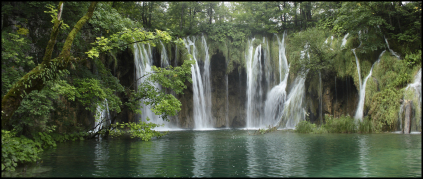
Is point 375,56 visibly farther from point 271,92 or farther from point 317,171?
point 317,171

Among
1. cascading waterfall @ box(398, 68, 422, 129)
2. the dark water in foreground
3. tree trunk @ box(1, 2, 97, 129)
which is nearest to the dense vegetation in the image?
tree trunk @ box(1, 2, 97, 129)

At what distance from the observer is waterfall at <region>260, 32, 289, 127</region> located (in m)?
24.6

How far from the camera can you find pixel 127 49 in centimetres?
2330

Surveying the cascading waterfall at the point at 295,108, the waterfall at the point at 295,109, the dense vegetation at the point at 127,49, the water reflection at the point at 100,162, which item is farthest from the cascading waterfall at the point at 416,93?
the water reflection at the point at 100,162

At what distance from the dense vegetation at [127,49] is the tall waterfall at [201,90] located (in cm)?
127

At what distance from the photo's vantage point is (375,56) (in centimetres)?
2052

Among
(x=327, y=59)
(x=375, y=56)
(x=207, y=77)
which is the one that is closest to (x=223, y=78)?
(x=207, y=77)

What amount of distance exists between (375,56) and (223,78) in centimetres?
1328

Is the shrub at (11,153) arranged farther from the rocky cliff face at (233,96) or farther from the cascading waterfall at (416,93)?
the cascading waterfall at (416,93)

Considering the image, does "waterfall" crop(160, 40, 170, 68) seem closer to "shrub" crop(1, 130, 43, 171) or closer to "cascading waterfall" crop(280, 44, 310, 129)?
"cascading waterfall" crop(280, 44, 310, 129)

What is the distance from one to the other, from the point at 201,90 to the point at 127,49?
7495 millimetres

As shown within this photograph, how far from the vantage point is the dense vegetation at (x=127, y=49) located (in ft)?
28.7

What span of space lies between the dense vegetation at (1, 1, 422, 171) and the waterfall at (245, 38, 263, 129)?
1.41m

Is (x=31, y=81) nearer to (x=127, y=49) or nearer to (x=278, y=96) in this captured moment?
(x=127, y=49)
